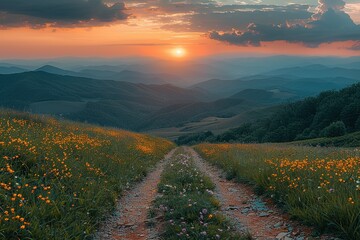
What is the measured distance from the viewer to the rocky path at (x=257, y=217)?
6.64 m

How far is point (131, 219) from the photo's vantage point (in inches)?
328

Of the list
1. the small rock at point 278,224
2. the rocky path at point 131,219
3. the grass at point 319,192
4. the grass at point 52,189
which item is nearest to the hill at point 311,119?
the grass at point 319,192

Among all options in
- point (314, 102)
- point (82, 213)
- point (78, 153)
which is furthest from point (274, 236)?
point (314, 102)

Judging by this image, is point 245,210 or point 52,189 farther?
point 245,210

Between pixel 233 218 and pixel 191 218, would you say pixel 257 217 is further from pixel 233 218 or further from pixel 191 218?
pixel 191 218

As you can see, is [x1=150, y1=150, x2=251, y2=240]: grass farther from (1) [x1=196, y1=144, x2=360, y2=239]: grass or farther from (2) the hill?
(2) the hill

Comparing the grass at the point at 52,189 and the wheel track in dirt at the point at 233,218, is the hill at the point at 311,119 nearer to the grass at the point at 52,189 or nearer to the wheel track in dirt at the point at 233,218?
the wheel track in dirt at the point at 233,218

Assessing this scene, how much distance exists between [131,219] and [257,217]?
3186mm

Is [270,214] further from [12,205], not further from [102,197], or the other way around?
[12,205]

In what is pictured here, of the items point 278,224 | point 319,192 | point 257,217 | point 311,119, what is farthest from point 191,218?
point 311,119

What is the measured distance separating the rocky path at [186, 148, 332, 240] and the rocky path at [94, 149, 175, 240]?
Result: 214 centimetres

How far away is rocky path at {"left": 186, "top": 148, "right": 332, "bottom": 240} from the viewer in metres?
6.64

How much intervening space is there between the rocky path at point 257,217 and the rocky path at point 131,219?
214 centimetres

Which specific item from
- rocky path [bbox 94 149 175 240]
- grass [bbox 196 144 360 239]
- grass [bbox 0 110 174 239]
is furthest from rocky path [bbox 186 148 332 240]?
grass [bbox 0 110 174 239]
